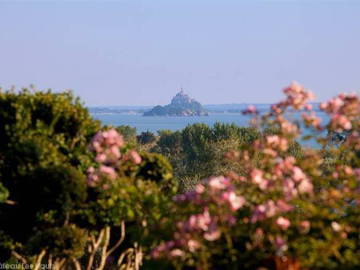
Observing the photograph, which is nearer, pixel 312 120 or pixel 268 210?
pixel 268 210

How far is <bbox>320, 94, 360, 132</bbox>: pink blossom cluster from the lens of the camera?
1034 centimetres

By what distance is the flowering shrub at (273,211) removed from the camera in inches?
359

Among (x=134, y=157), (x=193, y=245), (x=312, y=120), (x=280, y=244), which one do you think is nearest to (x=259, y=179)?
(x=280, y=244)

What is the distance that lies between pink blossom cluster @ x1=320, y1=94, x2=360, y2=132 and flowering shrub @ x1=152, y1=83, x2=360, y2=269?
1cm

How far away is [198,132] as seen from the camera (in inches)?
2279

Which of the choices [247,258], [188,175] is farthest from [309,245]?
[188,175]

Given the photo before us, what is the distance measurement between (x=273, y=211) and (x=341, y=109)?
2195mm

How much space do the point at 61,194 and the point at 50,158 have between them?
3.03 ft

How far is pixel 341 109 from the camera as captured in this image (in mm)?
10445

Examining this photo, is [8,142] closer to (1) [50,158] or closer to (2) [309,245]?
(1) [50,158]

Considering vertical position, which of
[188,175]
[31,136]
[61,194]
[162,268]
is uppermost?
[31,136]

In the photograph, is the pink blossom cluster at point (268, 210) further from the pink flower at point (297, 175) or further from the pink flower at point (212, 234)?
the pink flower at point (297, 175)

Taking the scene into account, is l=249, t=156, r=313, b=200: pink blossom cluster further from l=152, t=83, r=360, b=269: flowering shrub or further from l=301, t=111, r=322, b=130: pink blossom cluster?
l=301, t=111, r=322, b=130: pink blossom cluster

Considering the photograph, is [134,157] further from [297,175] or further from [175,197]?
[297,175]
